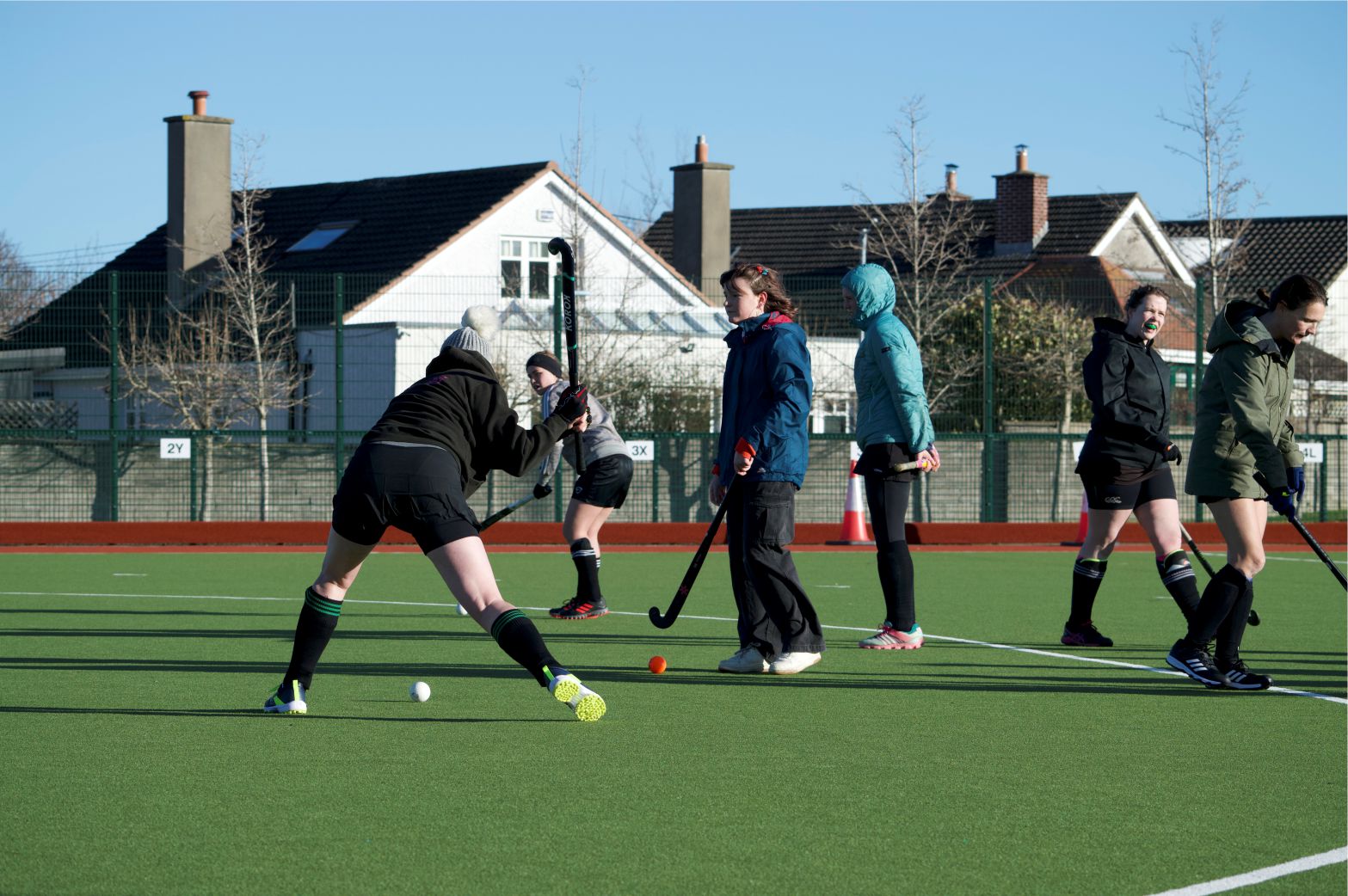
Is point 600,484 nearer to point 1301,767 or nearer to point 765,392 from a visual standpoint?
point 765,392

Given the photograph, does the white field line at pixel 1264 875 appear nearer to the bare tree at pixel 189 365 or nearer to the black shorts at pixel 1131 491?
the black shorts at pixel 1131 491

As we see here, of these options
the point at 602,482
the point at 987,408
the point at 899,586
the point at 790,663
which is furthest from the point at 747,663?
the point at 987,408

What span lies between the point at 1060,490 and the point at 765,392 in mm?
14633

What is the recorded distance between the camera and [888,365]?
962 cm

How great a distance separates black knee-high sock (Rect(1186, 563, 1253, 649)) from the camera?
316 inches

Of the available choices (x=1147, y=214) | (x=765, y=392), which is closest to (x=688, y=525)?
(x=765, y=392)

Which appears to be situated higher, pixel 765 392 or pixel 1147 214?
pixel 1147 214

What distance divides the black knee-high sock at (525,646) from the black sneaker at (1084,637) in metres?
4.20

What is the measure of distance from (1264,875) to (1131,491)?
505 centimetres

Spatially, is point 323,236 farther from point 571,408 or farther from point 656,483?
point 571,408

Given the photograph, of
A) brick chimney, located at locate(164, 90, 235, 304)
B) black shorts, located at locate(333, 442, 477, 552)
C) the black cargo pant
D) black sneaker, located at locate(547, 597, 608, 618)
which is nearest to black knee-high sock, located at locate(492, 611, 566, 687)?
black shorts, located at locate(333, 442, 477, 552)

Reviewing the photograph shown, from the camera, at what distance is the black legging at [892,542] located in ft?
31.6

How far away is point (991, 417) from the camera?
2231 centimetres

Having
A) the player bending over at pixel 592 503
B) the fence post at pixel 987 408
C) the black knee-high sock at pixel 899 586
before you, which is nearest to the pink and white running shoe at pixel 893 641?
the black knee-high sock at pixel 899 586
